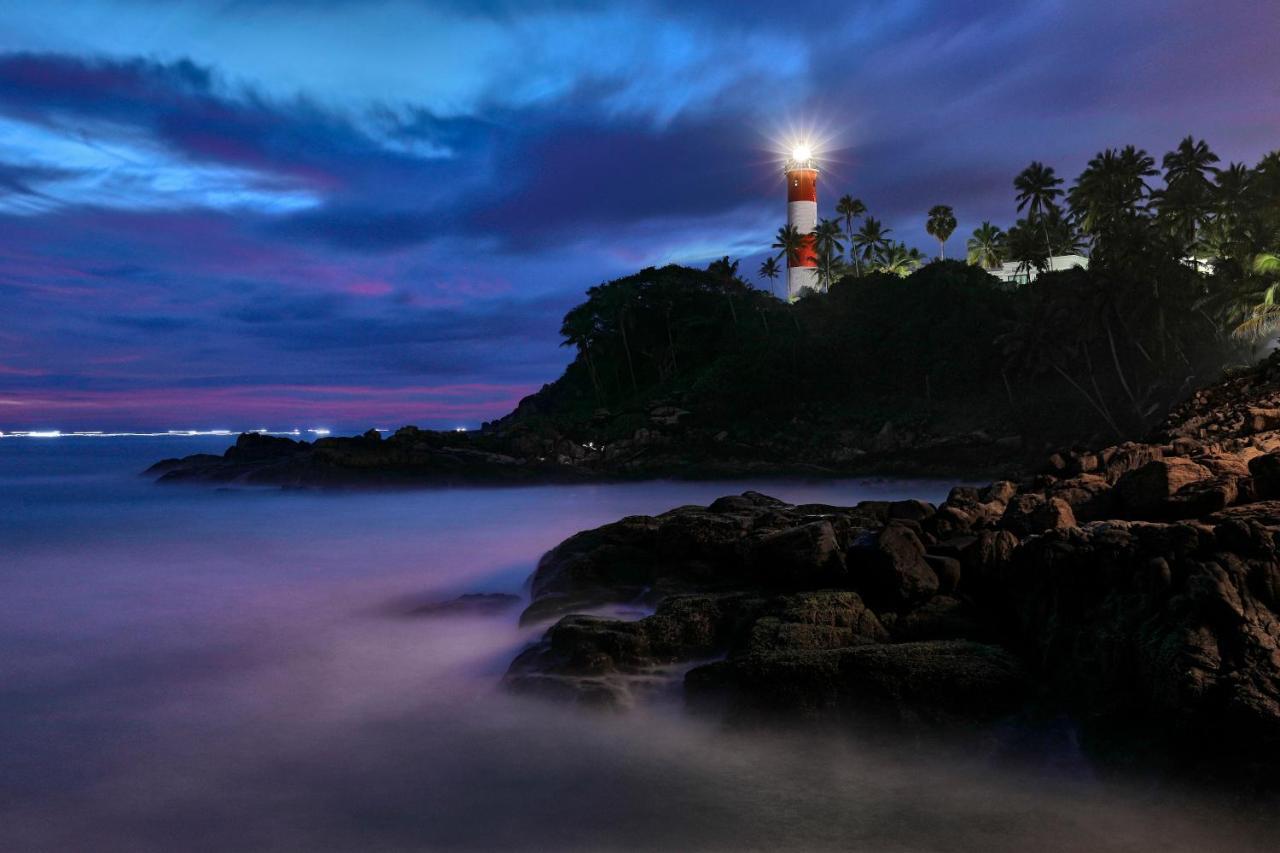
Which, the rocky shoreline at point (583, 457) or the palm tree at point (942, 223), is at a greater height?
the palm tree at point (942, 223)

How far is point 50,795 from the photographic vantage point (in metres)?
6.87

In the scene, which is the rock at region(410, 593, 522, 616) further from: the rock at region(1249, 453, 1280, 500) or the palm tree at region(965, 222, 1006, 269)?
the palm tree at region(965, 222, 1006, 269)

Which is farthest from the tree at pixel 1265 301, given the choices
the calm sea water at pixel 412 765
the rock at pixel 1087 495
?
the calm sea water at pixel 412 765

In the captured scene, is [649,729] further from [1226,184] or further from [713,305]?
[713,305]

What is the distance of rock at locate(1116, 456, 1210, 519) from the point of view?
31.0ft

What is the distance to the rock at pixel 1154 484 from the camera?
31.0ft

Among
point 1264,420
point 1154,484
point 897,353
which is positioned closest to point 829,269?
point 897,353

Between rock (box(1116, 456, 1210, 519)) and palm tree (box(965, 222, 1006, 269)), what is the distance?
6755 cm

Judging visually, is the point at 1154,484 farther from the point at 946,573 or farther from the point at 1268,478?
the point at 946,573

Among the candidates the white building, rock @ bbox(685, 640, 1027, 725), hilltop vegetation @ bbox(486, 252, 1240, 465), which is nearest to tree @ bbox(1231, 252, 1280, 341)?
hilltop vegetation @ bbox(486, 252, 1240, 465)

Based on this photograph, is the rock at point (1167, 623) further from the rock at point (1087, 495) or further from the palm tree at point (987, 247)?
the palm tree at point (987, 247)

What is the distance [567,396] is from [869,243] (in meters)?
33.0

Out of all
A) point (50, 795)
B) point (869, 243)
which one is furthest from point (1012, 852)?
point (869, 243)

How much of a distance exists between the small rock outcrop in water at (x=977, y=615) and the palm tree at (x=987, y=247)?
67891 mm
